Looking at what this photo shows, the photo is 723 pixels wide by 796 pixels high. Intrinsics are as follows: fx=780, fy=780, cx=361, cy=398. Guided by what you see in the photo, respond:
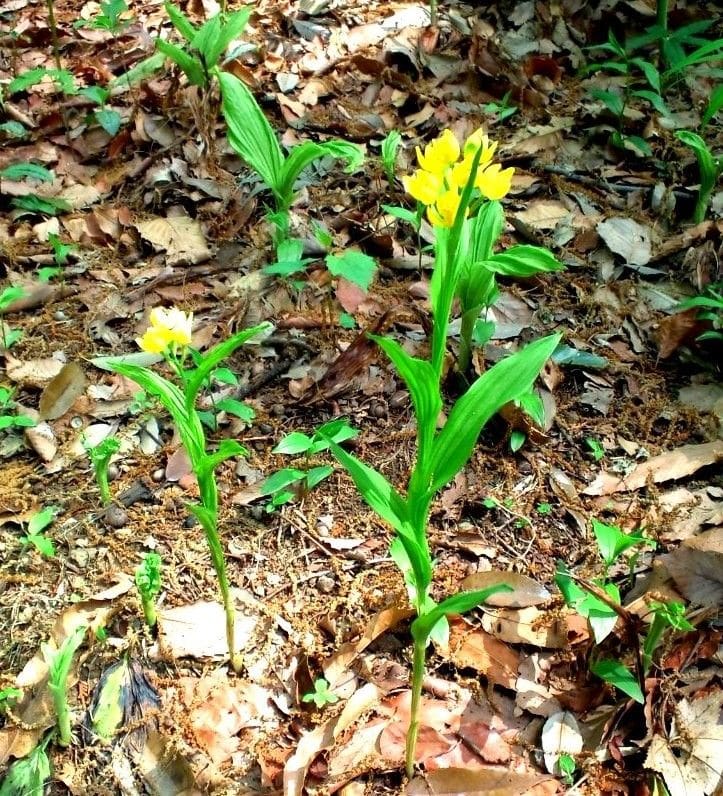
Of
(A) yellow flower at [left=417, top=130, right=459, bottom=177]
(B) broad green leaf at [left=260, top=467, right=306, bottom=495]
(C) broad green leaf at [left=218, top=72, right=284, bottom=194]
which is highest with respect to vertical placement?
(A) yellow flower at [left=417, top=130, right=459, bottom=177]

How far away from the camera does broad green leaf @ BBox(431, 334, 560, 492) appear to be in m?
1.25

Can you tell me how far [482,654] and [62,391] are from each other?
51.6 inches

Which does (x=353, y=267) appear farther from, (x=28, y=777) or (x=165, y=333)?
(x=28, y=777)

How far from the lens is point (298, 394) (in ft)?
6.90

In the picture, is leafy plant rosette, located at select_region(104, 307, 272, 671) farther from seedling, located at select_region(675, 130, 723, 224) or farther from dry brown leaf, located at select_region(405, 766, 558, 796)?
seedling, located at select_region(675, 130, 723, 224)

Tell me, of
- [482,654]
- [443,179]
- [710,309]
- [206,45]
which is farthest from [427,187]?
[206,45]

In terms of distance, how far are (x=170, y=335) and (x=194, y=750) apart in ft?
2.55

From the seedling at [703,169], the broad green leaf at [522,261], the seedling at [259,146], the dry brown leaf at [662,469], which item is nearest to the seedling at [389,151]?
the seedling at [259,146]

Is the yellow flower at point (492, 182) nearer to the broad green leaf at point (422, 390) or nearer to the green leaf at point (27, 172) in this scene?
the broad green leaf at point (422, 390)

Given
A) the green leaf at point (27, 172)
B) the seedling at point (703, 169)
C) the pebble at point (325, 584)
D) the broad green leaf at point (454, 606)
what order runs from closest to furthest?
the broad green leaf at point (454, 606) → the pebble at point (325, 584) → the seedling at point (703, 169) → the green leaf at point (27, 172)

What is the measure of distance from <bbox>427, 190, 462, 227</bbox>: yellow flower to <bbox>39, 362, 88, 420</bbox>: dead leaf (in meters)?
1.32

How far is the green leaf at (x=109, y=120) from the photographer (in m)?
2.91

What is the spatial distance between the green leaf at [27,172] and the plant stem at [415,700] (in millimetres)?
2160

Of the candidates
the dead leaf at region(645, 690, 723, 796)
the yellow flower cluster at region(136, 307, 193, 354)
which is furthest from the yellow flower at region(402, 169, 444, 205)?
the dead leaf at region(645, 690, 723, 796)
